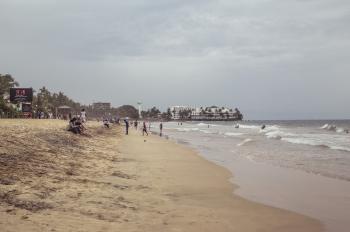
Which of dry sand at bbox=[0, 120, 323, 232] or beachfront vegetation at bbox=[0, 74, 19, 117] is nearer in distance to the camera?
dry sand at bbox=[0, 120, 323, 232]

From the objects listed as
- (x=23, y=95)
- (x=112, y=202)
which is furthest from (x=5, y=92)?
(x=112, y=202)

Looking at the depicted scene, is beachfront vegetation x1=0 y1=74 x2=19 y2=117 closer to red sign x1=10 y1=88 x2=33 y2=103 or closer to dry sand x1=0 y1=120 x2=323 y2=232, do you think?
red sign x1=10 y1=88 x2=33 y2=103

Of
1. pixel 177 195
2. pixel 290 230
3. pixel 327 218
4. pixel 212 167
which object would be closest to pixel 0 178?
pixel 177 195

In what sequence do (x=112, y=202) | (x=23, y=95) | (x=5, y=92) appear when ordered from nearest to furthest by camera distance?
(x=112, y=202)
(x=23, y=95)
(x=5, y=92)

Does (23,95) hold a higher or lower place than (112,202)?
higher

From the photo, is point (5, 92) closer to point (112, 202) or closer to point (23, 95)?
point (23, 95)

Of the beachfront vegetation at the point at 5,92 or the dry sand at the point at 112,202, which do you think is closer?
the dry sand at the point at 112,202

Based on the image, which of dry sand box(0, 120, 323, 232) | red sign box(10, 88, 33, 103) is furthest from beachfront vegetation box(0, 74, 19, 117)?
dry sand box(0, 120, 323, 232)

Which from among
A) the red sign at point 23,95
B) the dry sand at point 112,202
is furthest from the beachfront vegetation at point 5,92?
the dry sand at point 112,202

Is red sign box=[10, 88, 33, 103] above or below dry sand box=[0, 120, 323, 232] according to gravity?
above

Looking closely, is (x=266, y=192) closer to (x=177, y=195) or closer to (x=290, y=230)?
(x=177, y=195)

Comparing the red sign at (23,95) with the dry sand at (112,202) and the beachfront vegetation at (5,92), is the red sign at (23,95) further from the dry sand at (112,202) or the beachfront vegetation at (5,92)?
the dry sand at (112,202)

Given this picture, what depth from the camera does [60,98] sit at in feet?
486

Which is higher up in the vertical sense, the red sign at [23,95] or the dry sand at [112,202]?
the red sign at [23,95]
